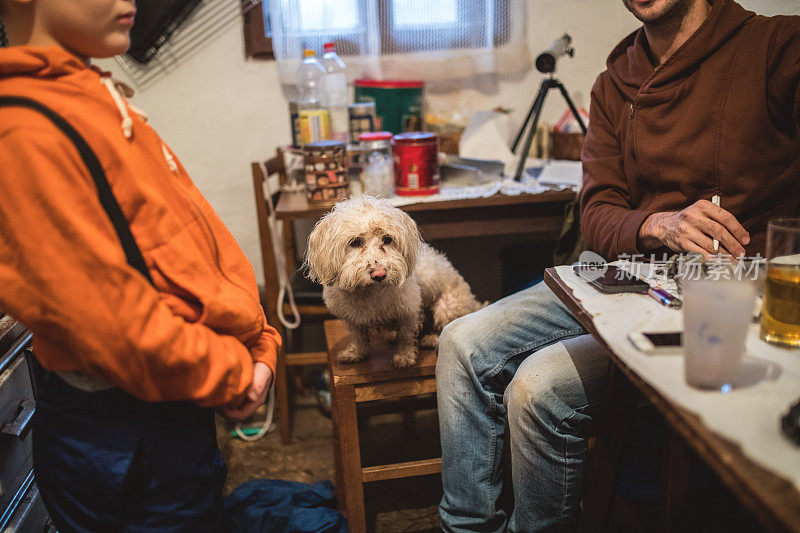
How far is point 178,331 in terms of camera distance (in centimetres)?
72

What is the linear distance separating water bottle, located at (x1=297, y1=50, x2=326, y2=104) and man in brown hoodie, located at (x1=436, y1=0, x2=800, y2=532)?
1294 mm

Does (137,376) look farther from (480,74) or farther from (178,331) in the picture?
(480,74)

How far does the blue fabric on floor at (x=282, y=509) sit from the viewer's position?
1434 mm

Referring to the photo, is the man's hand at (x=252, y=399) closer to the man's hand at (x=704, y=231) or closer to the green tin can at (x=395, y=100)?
the man's hand at (x=704, y=231)

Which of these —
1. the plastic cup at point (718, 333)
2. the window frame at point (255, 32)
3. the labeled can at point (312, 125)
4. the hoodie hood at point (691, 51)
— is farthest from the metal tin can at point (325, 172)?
the plastic cup at point (718, 333)

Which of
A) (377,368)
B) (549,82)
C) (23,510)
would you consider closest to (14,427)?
(23,510)

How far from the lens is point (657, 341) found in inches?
30.0

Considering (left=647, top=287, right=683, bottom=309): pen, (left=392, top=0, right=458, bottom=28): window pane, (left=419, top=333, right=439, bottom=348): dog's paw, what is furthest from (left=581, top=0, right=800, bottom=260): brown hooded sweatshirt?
(left=392, top=0, right=458, bottom=28): window pane

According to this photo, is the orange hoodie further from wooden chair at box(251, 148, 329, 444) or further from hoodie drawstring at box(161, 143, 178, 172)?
wooden chair at box(251, 148, 329, 444)

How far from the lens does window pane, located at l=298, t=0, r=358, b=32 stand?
2.31 metres

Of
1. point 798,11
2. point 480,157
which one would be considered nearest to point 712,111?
point 798,11

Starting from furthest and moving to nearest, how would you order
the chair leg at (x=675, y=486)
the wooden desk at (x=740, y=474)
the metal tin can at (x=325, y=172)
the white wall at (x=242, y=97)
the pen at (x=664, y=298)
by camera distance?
1. the white wall at (x=242, y=97)
2. the metal tin can at (x=325, y=172)
3. the chair leg at (x=675, y=486)
4. the pen at (x=664, y=298)
5. the wooden desk at (x=740, y=474)

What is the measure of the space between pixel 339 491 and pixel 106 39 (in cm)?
137

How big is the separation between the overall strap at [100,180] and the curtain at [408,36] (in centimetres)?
182
